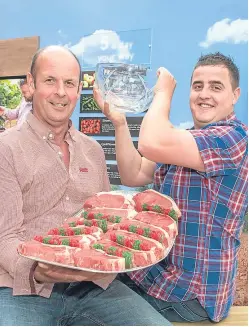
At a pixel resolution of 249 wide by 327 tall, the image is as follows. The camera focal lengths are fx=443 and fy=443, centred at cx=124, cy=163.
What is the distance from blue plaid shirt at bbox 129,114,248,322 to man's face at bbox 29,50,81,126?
550 millimetres

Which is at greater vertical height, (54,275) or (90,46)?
(90,46)

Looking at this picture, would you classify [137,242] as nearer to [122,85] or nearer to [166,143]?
[166,143]

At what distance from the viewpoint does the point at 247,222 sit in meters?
3.04

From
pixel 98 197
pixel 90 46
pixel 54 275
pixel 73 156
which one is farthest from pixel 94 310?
pixel 90 46

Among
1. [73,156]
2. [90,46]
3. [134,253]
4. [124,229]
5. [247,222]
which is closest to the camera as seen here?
[134,253]

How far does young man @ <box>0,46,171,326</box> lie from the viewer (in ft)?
5.03

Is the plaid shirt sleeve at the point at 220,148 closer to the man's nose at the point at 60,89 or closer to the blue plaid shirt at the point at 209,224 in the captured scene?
the blue plaid shirt at the point at 209,224

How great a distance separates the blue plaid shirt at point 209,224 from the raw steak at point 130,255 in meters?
0.33

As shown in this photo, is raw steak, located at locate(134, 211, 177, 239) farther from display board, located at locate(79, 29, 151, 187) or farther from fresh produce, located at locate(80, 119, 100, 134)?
fresh produce, located at locate(80, 119, 100, 134)

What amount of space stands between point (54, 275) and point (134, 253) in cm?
27

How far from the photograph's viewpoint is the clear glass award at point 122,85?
2.04m

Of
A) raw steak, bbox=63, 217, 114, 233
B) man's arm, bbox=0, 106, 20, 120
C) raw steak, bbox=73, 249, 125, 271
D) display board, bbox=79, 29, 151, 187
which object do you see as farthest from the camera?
man's arm, bbox=0, 106, 20, 120

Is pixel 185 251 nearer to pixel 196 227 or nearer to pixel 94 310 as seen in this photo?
pixel 196 227

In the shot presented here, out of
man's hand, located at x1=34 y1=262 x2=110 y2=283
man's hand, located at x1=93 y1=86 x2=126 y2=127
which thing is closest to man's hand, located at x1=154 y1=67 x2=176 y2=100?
man's hand, located at x1=93 y1=86 x2=126 y2=127
